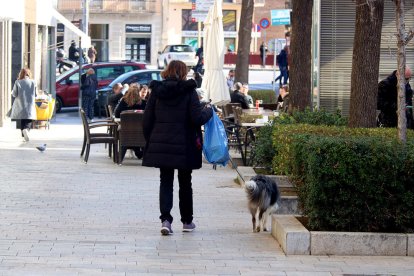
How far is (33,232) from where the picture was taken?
10.5 metres

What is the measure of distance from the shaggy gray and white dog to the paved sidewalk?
0.20 meters

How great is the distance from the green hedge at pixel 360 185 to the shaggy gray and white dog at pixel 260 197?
1.10 m

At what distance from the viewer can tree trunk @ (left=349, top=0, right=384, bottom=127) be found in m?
12.8

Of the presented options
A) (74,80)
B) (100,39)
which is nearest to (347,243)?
(74,80)

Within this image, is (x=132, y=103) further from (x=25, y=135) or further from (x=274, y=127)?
(x=274, y=127)

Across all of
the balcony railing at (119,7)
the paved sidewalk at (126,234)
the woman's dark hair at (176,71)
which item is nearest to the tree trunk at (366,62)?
the paved sidewalk at (126,234)

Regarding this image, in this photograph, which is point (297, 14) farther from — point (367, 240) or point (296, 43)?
point (367, 240)

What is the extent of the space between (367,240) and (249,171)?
17.0 ft

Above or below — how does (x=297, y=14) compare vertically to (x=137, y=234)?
above

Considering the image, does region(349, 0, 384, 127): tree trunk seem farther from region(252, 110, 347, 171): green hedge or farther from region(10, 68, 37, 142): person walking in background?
region(10, 68, 37, 142): person walking in background

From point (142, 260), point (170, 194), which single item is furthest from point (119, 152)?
point (142, 260)

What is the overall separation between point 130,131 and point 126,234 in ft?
26.3

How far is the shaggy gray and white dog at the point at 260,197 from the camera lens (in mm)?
10758

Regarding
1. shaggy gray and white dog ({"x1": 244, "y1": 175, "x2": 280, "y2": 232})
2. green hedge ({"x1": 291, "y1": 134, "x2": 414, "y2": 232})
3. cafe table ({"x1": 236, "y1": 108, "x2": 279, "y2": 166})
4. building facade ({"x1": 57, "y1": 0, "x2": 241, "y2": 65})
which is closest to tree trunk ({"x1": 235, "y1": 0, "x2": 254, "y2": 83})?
cafe table ({"x1": 236, "y1": 108, "x2": 279, "y2": 166})
